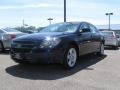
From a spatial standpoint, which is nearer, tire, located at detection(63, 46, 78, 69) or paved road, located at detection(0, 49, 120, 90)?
paved road, located at detection(0, 49, 120, 90)

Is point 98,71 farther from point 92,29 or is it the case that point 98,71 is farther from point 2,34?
point 2,34

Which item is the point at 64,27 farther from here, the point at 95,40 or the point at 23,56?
the point at 23,56

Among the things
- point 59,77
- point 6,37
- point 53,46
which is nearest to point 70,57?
point 53,46

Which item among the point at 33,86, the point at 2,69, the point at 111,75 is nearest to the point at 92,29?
the point at 111,75

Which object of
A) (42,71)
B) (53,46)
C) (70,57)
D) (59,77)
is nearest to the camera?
(59,77)

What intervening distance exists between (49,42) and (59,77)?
3.56 feet

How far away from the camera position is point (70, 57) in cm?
770

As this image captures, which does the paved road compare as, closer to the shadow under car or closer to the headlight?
the shadow under car

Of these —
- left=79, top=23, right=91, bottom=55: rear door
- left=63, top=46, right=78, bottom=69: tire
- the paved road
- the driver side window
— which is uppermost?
the driver side window

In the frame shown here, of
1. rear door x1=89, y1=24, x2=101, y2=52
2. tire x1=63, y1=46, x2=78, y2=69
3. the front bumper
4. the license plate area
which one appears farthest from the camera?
rear door x1=89, y1=24, x2=101, y2=52

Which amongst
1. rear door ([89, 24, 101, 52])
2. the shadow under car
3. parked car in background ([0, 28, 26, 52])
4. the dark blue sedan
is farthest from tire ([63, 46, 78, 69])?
parked car in background ([0, 28, 26, 52])

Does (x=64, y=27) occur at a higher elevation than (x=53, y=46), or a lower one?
higher

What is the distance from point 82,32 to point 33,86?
3.47 metres

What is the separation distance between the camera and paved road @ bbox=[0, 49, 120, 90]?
223 inches
